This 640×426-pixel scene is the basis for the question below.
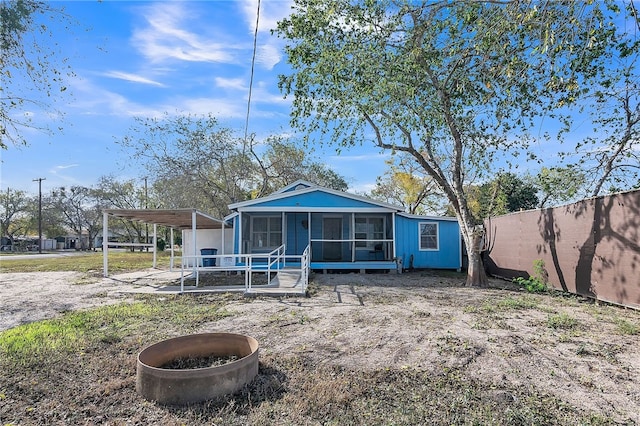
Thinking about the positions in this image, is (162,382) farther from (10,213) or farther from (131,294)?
(10,213)

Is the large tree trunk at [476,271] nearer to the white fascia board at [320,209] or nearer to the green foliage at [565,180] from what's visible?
the green foliage at [565,180]

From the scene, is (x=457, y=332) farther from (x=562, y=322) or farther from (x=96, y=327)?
(x=96, y=327)

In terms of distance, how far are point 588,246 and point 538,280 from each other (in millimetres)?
2184

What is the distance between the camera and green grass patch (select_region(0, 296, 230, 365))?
14.8 ft

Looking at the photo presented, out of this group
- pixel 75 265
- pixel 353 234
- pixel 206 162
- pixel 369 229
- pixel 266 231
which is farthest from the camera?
pixel 206 162

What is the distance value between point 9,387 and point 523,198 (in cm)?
2833

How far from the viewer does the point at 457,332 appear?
5.22m

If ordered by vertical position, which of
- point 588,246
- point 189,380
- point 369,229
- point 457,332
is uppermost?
point 369,229

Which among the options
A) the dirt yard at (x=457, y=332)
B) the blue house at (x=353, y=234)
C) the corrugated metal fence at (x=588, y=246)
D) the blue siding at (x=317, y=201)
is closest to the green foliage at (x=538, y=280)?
the corrugated metal fence at (x=588, y=246)

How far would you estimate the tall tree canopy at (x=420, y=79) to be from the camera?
591 centimetres

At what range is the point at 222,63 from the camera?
8.41 meters

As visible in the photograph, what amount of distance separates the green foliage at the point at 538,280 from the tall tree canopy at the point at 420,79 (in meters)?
1.15

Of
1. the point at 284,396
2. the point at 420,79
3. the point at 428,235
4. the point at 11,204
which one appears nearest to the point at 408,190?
the point at 428,235

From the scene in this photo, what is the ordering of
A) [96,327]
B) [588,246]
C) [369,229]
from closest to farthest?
[96,327], [588,246], [369,229]
